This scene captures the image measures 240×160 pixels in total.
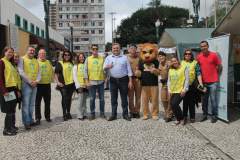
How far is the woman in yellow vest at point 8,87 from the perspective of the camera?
5.05 metres

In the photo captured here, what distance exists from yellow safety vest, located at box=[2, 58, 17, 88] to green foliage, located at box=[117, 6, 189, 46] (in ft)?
174

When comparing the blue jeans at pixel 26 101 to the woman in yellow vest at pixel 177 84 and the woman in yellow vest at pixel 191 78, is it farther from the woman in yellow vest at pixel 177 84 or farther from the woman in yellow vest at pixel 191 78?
the woman in yellow vest at pixel 191 78

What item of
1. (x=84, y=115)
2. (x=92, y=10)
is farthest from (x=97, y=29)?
(x=84, y=115)

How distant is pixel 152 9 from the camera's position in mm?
62406

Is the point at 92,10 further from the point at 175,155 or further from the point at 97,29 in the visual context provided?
the point at 175,155

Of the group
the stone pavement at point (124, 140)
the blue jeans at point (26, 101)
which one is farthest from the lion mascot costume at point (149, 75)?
the blue jeans at point (26, 101)

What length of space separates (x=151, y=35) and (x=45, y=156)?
56873 millimetres

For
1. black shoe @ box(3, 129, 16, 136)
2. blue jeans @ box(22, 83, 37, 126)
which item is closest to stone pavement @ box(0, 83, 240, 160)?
black shoe @ box(3, 129, 16, 136)

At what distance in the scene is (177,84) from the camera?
233 inches

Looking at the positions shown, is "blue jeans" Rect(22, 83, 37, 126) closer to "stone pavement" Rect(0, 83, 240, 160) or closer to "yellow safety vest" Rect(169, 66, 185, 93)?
"stone pavement" Rect(0, 83, 240, 160)

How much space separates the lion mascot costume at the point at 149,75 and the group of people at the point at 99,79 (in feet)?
0.33

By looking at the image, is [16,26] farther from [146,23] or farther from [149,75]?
[146,23]

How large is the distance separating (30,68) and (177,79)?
11.1 ft

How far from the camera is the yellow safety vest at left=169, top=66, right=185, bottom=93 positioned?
232 inches
